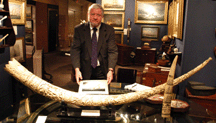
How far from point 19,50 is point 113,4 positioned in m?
5.35

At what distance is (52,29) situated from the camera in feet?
42.6

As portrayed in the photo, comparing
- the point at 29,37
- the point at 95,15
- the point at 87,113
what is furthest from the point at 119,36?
the point at 87,113

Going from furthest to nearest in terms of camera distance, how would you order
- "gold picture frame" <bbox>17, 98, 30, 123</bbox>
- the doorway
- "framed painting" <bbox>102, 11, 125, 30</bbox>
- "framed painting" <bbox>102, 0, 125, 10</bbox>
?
the doorway → "framed painting" <bbox>102, 11, 125, 30</bbox> → "framed painting" <bbox>102, 0, 125, 10</bbox> → "gold picture frame" <bbox>17, 98, 30, 123</bbox>

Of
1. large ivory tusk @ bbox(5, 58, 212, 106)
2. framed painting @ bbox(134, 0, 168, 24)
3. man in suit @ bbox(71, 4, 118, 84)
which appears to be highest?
framed painting @ bbox(134, 0, 168, 24)

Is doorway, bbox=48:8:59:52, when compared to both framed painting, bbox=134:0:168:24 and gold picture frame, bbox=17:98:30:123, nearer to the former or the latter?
framed painting, bbox=134:0:168:24

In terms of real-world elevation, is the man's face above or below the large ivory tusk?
above

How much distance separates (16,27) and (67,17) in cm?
888

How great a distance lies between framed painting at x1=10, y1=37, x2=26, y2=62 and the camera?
5045 millimetres

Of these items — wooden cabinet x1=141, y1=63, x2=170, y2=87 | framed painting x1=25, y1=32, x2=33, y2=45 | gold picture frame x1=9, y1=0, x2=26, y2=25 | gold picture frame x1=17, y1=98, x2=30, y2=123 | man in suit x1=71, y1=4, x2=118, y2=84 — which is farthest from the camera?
framed painting x1=25, y1=32, x2=33, y2=45

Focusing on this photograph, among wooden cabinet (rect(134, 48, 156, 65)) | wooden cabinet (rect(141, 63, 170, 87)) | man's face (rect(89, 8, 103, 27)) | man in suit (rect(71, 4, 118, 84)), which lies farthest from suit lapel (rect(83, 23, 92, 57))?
wooden cabinet (rect(134, 48, 156, 65))

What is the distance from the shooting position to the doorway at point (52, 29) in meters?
12.6

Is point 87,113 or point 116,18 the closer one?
point 87,113

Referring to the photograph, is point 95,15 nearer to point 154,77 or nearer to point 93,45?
point 93,45

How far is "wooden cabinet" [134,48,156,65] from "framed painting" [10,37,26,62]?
531 cm
